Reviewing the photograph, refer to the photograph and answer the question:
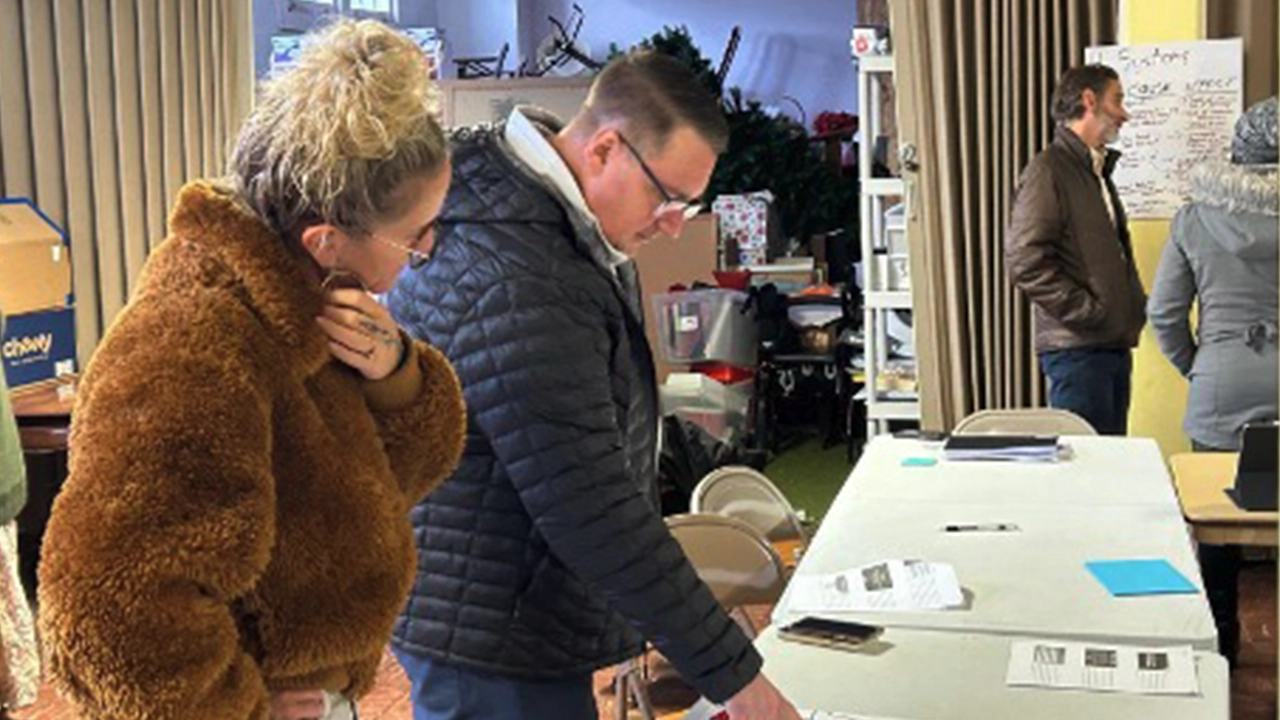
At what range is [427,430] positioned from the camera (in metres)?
1.65

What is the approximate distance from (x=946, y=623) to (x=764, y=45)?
8778 millimetres

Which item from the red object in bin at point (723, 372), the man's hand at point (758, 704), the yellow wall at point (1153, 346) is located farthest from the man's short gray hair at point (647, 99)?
the red object in bin at point (723, 372)

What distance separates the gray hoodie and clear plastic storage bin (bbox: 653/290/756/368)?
11.5ft

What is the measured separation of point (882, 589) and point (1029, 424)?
1.85 meters

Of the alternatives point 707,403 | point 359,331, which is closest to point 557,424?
point 359,331

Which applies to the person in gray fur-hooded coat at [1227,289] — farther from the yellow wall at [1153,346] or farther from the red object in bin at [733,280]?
the red object in bin at [733,280]

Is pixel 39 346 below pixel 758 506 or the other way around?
the other way around

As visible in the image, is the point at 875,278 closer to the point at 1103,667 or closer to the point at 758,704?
the point at 1103,667

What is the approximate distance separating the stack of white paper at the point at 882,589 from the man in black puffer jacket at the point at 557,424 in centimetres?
62

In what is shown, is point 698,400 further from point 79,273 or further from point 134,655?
point 134,655

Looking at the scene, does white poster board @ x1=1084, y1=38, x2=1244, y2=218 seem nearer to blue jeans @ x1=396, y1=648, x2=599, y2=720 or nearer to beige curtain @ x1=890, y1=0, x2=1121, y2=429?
beige curtain @ x1=890, y1=0, x2=1121, y2=429

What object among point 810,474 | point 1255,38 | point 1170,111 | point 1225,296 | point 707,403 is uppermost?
point 1255,38

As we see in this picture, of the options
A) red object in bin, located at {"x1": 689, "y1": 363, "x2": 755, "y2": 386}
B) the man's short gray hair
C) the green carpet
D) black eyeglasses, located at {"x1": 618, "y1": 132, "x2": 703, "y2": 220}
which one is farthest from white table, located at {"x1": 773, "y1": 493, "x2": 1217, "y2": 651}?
red object in bin, located at {"x1": 689, "y1": 363, "x2": 755, "y2": 386}

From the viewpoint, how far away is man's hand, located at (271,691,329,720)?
1472mm
